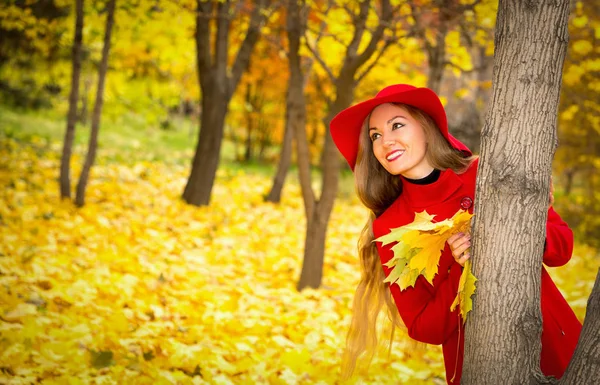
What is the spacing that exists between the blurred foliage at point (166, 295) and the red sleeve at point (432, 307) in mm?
1402

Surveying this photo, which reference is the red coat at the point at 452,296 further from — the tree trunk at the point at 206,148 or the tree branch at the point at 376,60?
the tree trunk at the point at 206,148

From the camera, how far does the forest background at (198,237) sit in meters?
3.21

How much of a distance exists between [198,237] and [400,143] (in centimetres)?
493

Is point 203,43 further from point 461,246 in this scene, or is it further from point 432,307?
Result: point 461,246

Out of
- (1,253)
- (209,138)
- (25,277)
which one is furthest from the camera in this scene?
(209,138)

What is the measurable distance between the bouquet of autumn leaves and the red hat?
1.65 feet

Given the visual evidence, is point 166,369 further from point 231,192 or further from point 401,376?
point 231,192

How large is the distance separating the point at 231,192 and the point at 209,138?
1.92 metres

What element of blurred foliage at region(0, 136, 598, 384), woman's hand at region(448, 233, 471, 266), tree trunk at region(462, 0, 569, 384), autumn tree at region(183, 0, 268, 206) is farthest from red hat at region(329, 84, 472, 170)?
autumn tree at region(183, 0, 268, 206)

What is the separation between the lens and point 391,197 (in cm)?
230

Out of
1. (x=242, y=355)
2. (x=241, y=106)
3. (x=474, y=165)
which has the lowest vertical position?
(x=242, y=355)

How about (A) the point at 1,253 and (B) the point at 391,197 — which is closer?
(B) the point at 391,197

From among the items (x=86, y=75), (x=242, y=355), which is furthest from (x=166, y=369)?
(x=86, y=75)

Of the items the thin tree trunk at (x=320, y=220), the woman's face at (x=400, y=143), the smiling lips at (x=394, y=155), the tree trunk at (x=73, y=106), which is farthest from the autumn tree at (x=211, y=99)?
the smiling lips at (x=394, y=155)
